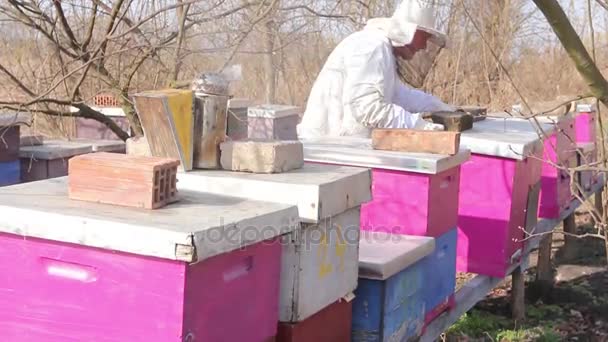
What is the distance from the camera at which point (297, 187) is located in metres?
1.92

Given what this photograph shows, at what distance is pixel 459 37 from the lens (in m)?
8.98

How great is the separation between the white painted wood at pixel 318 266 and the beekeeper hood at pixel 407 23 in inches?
65.3

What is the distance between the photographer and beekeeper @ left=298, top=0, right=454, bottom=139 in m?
3.50

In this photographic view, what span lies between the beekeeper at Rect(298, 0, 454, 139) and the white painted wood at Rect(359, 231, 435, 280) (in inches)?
31.2

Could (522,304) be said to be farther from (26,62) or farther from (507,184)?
(26,62)

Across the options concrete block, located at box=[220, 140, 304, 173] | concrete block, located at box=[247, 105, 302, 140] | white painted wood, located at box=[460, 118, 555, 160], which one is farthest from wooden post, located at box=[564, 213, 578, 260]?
concrete block, located at box=[220, 140, 304, 173]

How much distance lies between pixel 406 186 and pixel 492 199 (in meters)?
1.01

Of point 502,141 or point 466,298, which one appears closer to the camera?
point 466,298

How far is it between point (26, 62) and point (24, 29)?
29 centimetres

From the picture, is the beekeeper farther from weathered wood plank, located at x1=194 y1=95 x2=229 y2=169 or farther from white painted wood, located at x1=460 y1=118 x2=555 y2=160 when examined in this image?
weathered wood plank, located at x1=194 y1=95 x2=229 y2=169

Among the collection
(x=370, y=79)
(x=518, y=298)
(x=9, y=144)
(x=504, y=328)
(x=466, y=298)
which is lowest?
(x=504, y=328)

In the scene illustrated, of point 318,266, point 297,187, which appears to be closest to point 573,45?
point 297,187

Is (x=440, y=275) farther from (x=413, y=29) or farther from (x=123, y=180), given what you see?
(x=123, y=180)

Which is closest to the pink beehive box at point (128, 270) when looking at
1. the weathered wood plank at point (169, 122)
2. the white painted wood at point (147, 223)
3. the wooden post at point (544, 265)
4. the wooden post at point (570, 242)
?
the white painted wood at point (147, 223)
